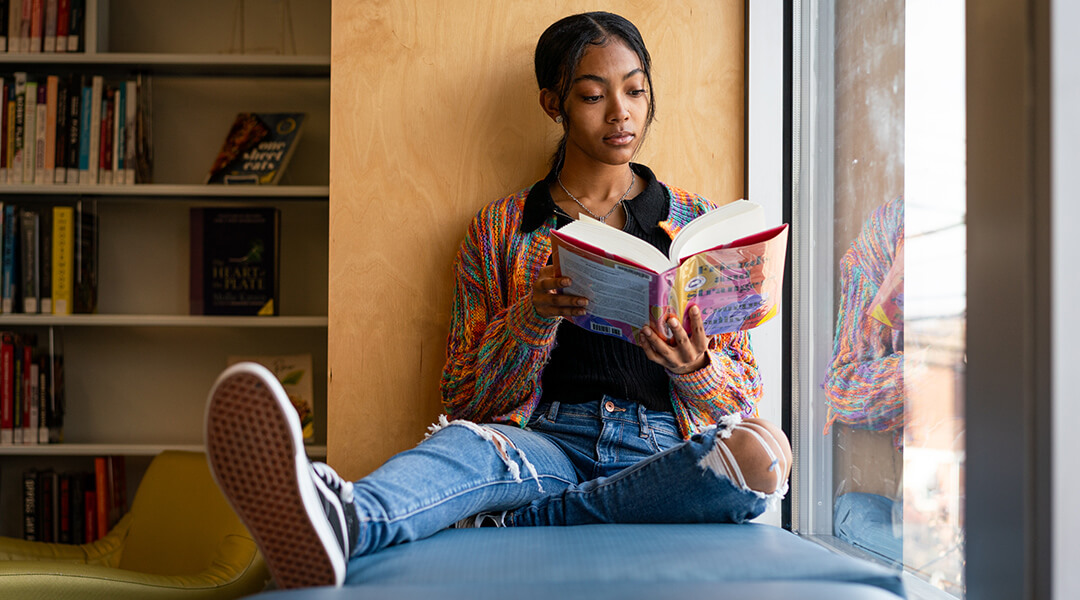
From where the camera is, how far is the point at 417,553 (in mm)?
824

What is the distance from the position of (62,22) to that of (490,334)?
1.74m

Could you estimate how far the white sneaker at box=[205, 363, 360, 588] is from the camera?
72 cm

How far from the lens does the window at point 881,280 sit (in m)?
0.90

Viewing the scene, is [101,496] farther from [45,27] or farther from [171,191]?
[45,27]

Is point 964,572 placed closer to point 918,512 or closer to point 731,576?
point 918,512

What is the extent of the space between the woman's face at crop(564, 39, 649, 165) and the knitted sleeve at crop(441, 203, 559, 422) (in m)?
0.22

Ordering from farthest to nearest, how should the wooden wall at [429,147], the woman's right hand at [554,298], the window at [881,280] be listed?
the wooden wall at [429,147] < the woman's right hand at [554,298] < the window at [881,280]

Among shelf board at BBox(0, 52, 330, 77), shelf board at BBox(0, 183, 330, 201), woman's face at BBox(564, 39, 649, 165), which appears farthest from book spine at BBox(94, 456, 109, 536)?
woman's face at BBox(564, 39, 649, 165)

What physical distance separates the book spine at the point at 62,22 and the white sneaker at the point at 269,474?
1.91 meters

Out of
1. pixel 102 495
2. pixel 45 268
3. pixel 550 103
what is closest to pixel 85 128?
pixel 45 268

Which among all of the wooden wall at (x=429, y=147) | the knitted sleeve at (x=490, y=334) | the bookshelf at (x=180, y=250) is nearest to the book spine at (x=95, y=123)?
the bookshelf at (x=180, y=250)

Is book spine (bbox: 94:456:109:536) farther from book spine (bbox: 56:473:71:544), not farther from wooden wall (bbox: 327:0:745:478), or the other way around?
wooden wall (bbox: 327:0:745:478)

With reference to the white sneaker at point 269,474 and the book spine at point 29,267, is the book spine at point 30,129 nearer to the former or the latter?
the book spine at point 29,267

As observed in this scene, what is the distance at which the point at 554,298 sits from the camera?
104 cm
